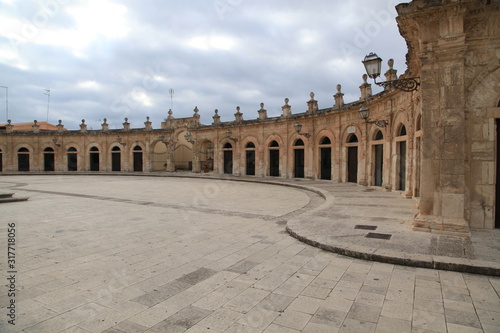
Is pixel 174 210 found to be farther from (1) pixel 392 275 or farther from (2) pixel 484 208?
(2) pixel 484 208

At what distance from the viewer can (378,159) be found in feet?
52.4

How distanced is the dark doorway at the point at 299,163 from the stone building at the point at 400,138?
0.17 metres

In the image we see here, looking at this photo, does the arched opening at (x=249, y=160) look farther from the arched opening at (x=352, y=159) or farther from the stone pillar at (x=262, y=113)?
the arched opening at (x=352, y=159)

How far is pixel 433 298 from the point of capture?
12.4ft

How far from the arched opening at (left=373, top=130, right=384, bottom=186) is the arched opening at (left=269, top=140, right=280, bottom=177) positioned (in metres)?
9.57

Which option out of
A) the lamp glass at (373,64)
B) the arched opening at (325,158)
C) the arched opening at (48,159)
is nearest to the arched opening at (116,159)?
the arched opening at (48,159)

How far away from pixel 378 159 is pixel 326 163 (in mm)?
5125

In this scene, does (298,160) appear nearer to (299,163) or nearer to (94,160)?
(299,163)

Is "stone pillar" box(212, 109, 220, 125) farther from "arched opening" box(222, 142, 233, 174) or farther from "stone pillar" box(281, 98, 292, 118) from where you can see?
"stone pillar" box(281, 98, 292, 118)

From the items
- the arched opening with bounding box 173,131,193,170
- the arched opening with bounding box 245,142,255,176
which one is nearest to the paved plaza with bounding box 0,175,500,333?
the arched opening with bounding box 245,142,255,176

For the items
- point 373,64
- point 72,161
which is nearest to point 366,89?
point 373,64

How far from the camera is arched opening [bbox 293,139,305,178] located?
2302cm

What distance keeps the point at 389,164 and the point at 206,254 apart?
11180mm

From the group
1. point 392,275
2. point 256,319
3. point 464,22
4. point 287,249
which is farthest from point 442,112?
point 256,319
